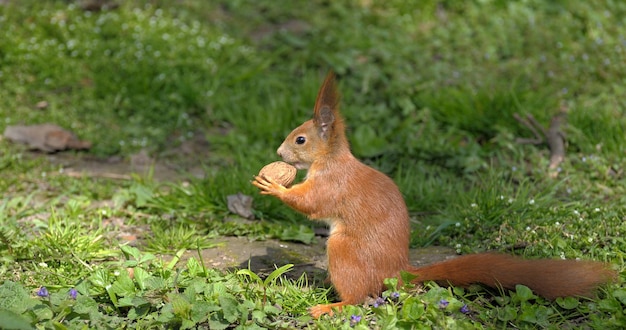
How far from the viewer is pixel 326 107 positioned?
11.6ft

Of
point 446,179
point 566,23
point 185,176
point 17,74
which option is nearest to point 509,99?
point 446,179

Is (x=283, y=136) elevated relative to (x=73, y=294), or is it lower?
elevated

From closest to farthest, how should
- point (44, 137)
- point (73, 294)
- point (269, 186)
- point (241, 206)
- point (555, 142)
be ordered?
1. point (73, 294)
2. point (269, 186)
3. point (241, 206)
4. point (555, 142)
5. point (44, 137)

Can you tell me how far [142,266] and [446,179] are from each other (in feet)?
7.13

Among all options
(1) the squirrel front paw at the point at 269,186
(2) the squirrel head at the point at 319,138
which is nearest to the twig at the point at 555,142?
(2) the squirrel head at the point at 319,138

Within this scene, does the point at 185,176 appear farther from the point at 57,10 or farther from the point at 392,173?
the point at 57,10

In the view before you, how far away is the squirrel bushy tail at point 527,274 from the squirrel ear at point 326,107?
2.66ft

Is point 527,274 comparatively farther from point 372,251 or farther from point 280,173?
point 280,173

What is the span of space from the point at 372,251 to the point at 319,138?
62cm

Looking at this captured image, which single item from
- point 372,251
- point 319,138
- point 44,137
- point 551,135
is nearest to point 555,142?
point 551,135

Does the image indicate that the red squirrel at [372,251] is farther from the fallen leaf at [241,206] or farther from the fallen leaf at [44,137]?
the fallen leaf at [44,137]

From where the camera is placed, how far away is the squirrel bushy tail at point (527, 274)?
3195 millimetres

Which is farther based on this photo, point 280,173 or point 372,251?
point 280,173

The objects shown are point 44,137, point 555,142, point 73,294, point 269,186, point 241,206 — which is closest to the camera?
point 73,294
